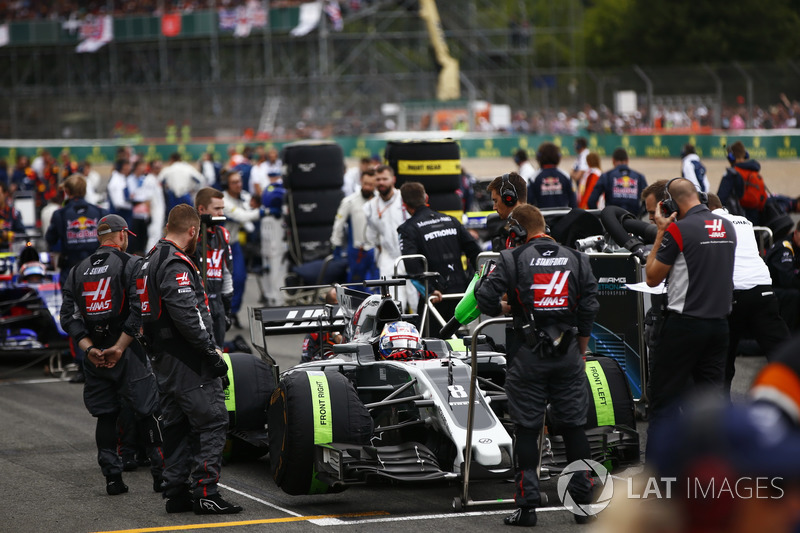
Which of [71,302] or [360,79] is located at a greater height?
[360,79]

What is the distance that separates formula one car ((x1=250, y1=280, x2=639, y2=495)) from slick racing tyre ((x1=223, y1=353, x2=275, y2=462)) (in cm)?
48

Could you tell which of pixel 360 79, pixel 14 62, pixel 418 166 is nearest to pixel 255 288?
pixel 418 166

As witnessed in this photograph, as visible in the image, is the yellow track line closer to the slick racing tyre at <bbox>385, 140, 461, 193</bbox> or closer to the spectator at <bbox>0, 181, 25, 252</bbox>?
the slick racing tyre at <bbox>385, 140, 461, 193</bbox>

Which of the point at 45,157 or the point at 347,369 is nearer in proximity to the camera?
the point at 347,369

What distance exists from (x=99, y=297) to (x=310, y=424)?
192 cm

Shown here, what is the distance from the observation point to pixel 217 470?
6.29 meters

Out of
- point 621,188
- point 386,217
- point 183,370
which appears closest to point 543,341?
point 183,370

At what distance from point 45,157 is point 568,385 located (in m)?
25.5

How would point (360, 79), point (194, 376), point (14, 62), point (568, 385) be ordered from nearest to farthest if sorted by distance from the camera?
1. point (568, 385)
2. point (194, 376)
3. point (360, 79)
4. point (14, 62)

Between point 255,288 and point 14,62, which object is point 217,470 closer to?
point 255,288

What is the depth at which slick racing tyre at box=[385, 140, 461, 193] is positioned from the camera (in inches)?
520

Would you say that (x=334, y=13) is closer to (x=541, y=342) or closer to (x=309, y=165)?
(x=309, y=165)

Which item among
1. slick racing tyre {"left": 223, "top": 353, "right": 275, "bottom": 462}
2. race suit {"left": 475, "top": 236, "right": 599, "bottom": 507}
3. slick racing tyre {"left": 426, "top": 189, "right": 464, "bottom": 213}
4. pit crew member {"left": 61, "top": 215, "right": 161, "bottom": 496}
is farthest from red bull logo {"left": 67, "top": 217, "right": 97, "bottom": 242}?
race suit {"left": 475, "top": 236, "right": 599, "bottom": 507}

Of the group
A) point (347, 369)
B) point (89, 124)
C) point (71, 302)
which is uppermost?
point (89, 124)
